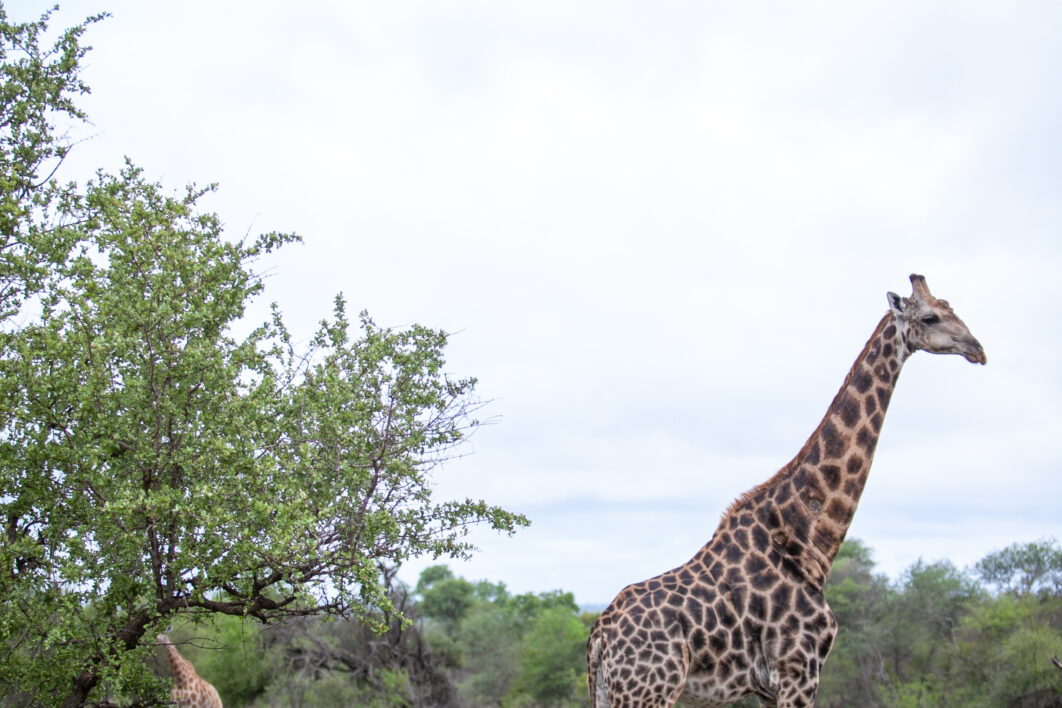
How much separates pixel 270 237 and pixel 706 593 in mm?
5851

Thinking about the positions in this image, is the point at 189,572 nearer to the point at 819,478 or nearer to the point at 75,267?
the point at 75,267

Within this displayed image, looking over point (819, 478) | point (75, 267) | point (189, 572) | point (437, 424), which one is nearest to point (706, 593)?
point (819, 478)

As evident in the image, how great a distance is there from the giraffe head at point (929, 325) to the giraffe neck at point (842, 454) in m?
0.11

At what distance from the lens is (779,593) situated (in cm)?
749

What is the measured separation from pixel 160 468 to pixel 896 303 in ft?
21.5

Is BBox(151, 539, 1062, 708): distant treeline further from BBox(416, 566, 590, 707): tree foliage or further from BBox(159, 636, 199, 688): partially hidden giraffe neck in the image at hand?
BBox(159, 636, 199, 688): partially hidden giraffe neck

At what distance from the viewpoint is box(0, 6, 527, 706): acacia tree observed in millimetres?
8203

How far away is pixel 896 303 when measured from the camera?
8078 millimetres

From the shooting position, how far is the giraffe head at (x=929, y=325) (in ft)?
25.3

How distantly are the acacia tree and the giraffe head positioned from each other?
4604 millimetres

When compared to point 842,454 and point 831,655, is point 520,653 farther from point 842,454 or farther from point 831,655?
point 842,454

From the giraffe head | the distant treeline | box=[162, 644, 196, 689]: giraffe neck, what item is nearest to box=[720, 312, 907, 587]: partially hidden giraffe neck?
the giraffe head

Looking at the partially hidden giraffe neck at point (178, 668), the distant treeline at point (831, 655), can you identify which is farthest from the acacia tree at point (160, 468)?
the distant treeline at point (831, 655)

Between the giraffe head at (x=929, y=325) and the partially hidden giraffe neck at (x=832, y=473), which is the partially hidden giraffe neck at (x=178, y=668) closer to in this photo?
the partially hidden giraffe neck at (x=832, y=473)
